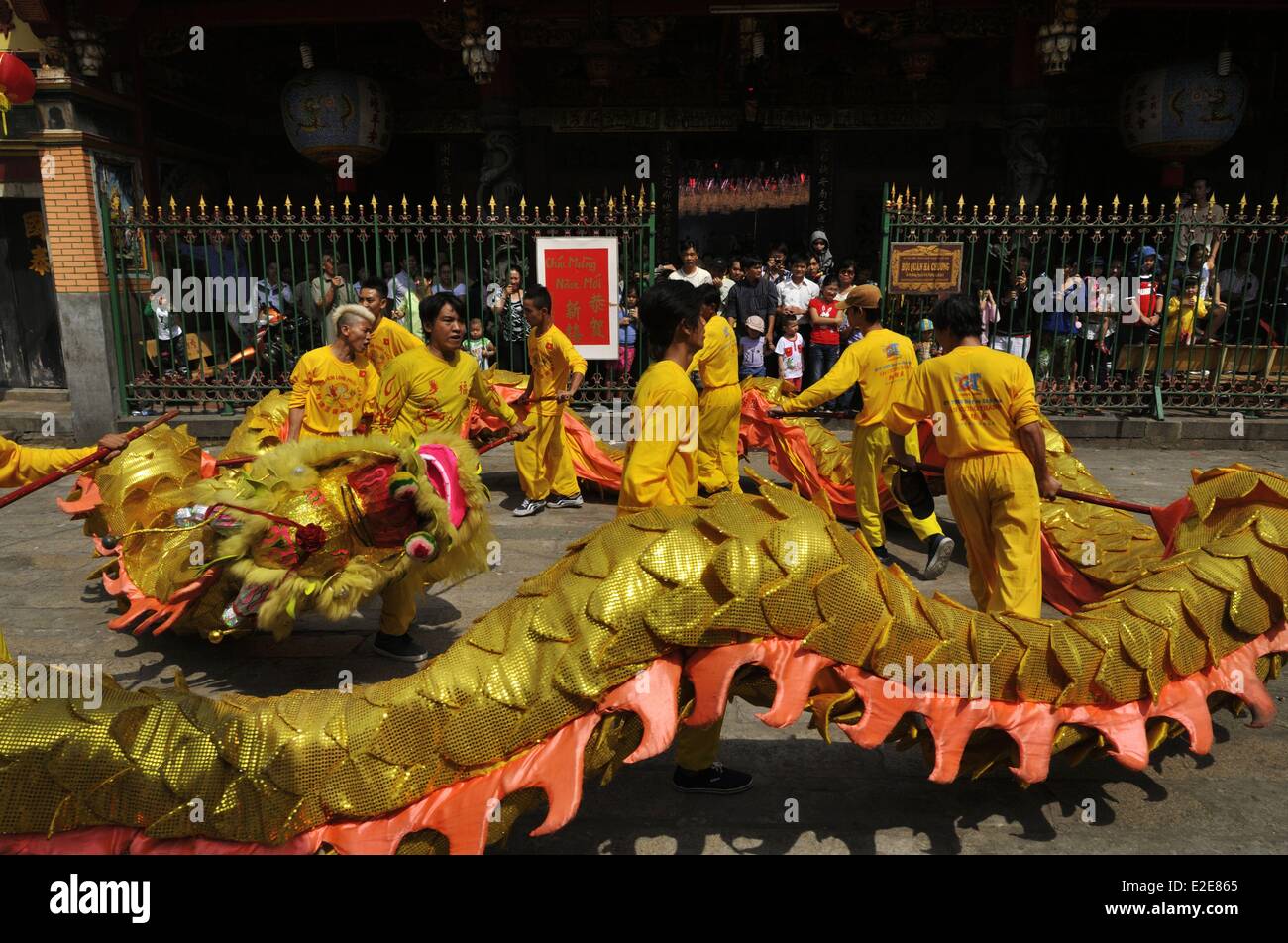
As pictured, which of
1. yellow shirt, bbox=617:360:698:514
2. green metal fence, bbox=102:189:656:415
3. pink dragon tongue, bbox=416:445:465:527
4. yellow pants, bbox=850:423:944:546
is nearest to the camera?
yellow shirt, bbox=617:360:698:514

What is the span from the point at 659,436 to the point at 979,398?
1.36 metres

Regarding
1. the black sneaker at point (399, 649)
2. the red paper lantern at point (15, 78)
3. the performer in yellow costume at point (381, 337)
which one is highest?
the red paper lantern at point (15, 78)

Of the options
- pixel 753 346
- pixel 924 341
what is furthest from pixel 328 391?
pixel 924 341

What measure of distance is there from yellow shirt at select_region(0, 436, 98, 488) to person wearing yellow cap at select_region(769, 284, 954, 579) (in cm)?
385

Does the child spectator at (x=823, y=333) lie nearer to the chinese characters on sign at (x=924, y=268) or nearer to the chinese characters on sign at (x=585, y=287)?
the chinese characters on sign at (x=924, y=268)

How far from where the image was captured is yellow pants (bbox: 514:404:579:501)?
6.62 metres

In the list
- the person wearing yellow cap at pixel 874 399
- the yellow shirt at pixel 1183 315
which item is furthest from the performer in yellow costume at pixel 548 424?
the yellow shirt at pixel 1183 315

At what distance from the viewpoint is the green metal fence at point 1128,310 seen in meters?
8.52

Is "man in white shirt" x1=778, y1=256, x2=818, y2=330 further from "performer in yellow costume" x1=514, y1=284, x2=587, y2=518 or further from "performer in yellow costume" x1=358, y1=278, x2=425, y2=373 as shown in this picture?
"performer in yellow costume" x1=358, y1=278, x2=425, y2=373

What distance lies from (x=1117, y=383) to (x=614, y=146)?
7.29m

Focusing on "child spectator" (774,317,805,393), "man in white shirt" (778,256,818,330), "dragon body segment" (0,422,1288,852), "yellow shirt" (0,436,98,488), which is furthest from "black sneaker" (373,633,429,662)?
"man in white shirt" (778,256,818,330)

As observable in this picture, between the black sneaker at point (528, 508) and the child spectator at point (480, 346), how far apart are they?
2.95 meters

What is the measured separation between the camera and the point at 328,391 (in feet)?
16.4
